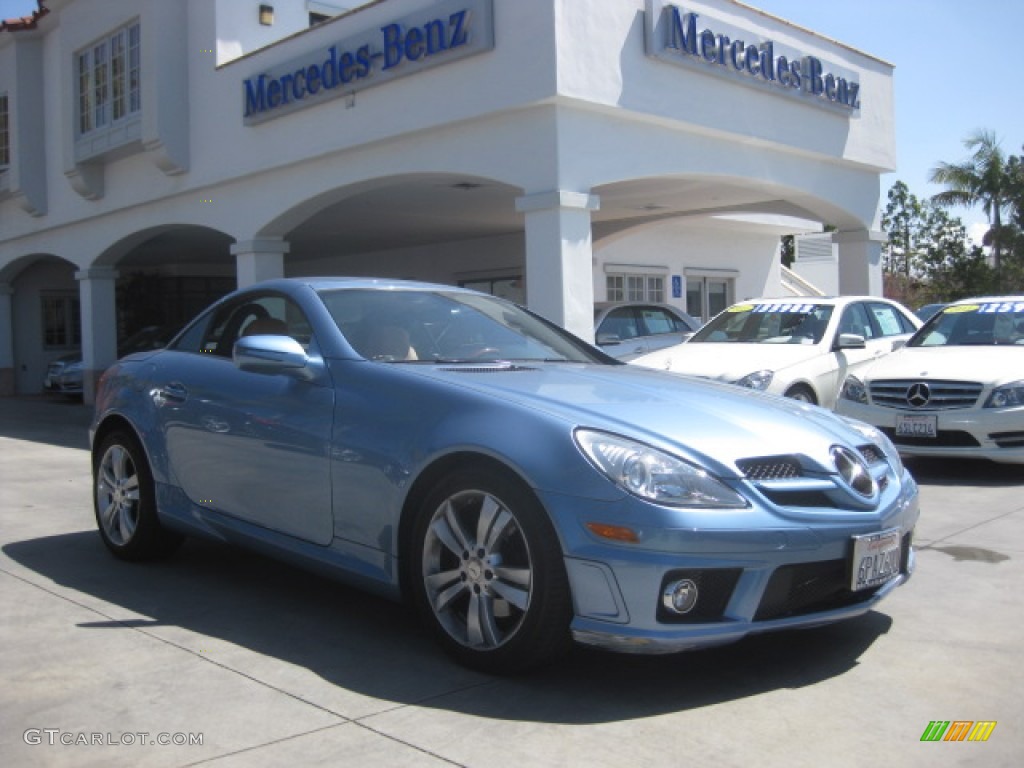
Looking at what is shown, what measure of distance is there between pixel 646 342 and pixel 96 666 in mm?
9631

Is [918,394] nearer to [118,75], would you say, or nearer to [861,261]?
[861,261]

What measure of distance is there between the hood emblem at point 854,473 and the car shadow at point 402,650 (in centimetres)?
65

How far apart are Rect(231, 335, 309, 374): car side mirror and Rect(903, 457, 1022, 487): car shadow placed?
18.2 ft

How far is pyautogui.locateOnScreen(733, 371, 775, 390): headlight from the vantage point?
875 cm

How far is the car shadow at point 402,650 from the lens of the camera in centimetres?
356

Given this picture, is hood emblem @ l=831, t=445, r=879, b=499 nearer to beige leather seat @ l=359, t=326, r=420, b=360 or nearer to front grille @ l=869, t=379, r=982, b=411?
beige leather seat @ l=359, t=326, r=420, b=360

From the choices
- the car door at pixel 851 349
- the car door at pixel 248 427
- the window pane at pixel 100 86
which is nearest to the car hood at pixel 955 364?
the car door at pixel 851 349

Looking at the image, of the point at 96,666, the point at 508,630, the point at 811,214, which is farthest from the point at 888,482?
the point at 811,214

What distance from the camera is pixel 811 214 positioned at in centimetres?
1596

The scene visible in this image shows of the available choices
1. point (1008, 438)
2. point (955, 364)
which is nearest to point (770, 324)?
point (955, 364)

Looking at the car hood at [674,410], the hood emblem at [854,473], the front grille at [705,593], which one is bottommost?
the front grille at [705,593]

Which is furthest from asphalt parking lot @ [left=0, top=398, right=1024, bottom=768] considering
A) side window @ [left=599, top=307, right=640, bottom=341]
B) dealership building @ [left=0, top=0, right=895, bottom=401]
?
side window @ [left=599, top=307, right=640, bottom=341]

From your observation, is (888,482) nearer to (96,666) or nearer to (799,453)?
(799,453)

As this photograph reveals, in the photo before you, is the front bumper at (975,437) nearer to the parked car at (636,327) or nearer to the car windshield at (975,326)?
the car windshield at (975,326)
